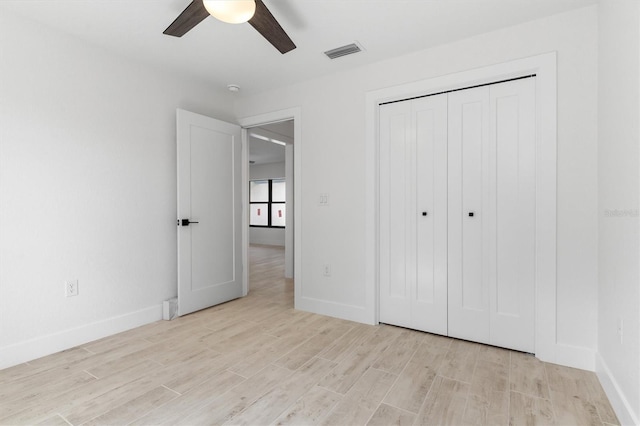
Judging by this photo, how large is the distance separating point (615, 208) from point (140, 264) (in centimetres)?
357

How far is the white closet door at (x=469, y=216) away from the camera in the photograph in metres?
2.51

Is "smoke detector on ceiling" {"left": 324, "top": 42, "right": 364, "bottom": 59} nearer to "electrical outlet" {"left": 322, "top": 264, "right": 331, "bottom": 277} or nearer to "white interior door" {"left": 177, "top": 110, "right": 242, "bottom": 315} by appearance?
"white interior door" {"left": 177, "top": 110, "right": 242, "bottom": 315}

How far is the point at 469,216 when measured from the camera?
2.56 metres

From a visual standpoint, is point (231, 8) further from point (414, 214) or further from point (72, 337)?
point (72, 337)

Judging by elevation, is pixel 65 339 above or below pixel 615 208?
below

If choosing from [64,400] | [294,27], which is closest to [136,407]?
[64,400]

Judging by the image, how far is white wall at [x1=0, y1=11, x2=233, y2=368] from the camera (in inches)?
87.3

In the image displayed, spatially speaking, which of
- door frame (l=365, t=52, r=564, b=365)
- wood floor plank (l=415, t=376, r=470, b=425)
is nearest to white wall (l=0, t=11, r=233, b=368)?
wood floor plank (l=415, t=376, r=470, b=425)

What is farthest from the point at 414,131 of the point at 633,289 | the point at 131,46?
the point at 131,46

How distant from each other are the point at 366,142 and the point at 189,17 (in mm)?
1728

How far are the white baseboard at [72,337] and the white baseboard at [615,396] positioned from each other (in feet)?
11.2

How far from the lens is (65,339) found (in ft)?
8.04

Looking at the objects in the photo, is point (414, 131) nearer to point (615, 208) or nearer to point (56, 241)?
point (615, 208)

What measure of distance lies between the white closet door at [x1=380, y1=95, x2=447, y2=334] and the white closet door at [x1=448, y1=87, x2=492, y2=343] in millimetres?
70
